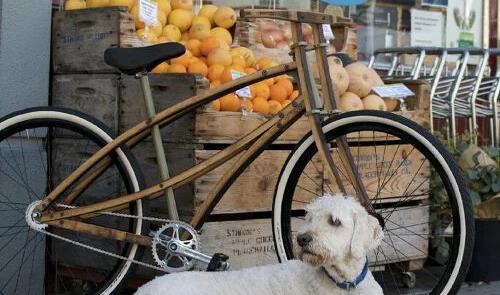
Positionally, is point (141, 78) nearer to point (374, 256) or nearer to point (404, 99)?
point (374, 256)

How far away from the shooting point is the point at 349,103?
4770 millimetres

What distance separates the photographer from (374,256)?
4215 millimetres

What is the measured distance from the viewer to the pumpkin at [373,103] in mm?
4887

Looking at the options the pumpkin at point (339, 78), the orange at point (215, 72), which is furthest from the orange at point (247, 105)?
the pumpkin at point (339, 78)

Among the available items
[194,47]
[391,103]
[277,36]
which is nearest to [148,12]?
[194,47]

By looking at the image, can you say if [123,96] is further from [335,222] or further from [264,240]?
[335,222]

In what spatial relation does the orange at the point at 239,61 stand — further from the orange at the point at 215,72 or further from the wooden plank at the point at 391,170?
the wooden plank at the point at 391,170

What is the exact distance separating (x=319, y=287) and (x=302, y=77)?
104cm

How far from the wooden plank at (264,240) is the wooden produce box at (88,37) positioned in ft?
3.43

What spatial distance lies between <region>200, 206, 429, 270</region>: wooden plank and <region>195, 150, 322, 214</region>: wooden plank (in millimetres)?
86

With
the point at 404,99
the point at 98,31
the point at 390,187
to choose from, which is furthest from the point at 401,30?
the point at 98,31

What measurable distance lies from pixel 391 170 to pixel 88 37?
1847 millimetres

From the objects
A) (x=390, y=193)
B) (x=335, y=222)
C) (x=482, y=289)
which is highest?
(x=335, y=222)

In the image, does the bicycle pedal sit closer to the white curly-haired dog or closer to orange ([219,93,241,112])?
the white curly-haired dog
